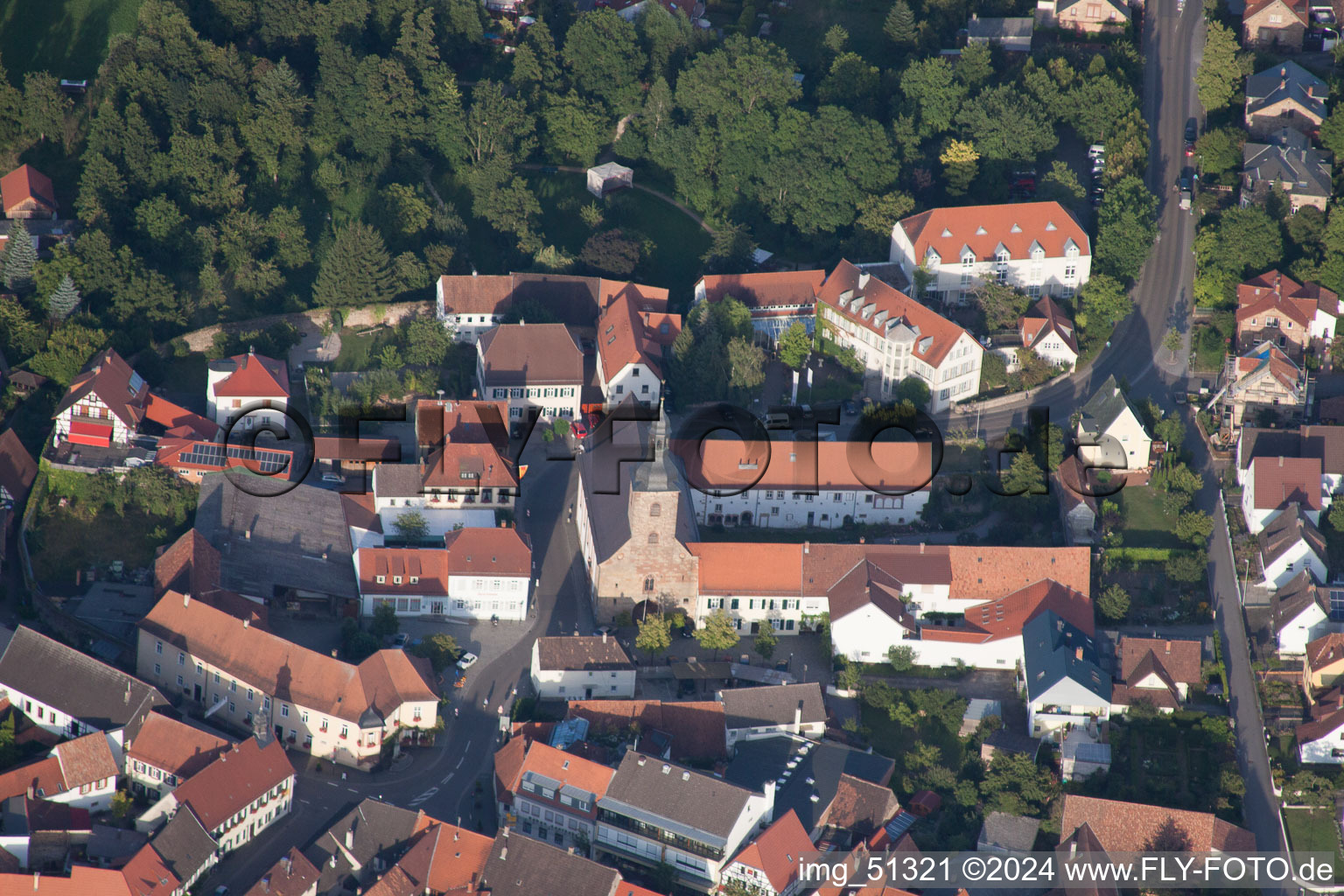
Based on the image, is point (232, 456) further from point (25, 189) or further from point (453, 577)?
point (25, 189)

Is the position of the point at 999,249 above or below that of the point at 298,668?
above

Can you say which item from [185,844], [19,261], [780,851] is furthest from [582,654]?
A: [19,261]

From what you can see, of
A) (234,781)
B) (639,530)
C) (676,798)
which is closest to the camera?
(234,781)

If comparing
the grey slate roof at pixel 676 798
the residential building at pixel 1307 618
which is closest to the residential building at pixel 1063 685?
the residential building at pixel 1307 618

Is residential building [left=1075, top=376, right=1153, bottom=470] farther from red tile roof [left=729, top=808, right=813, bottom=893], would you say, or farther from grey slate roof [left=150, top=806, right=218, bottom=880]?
grey slate roof [left=150, top=806, right=218, bottom=880]

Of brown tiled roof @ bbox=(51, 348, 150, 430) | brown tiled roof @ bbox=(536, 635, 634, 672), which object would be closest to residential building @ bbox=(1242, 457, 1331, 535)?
brown tiled roof @ bbox=(536, 635, 634, 672)

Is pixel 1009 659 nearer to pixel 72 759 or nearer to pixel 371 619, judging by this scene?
pixel 371 619

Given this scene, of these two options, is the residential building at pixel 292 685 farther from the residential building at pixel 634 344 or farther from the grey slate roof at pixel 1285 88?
the grey slate roof at pixel 1285 88
